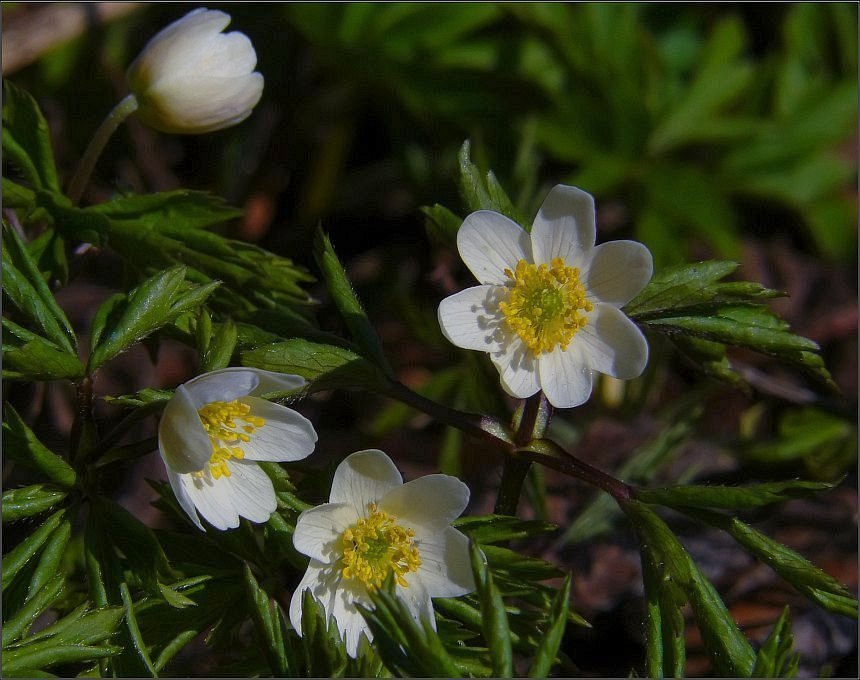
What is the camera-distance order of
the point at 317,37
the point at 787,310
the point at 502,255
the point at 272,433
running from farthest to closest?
the point at 787,310 → the point at 317,37 → the point at 502,255 → the point at 272,433

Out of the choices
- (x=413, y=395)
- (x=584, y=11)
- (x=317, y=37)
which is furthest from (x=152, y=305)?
(x=584, y=11)

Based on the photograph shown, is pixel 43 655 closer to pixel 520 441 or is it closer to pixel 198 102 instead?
pixel 520 441

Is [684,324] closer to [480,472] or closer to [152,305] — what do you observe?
[152,305]

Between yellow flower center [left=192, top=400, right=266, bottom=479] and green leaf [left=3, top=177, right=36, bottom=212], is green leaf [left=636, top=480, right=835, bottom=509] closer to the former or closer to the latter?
yellow flower center [left=192, top=400, right=266, bottom=479]

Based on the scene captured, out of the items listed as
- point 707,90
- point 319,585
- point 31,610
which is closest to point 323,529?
point 319,585

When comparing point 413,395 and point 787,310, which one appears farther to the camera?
point 787,310

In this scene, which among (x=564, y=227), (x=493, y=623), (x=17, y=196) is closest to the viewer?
Answer: (x=493, y=623)
